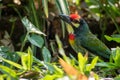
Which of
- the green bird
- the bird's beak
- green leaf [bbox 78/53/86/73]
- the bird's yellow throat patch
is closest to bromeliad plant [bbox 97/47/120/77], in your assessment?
green leaf [bbox 78/53/86/73]

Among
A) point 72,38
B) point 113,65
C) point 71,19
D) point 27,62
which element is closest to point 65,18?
point 71,19

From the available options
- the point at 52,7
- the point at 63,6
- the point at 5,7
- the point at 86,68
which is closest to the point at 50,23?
the point at 52,7

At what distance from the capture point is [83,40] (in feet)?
13.3

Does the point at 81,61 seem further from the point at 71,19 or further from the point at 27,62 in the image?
the point at 71,19

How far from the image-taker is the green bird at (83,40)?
374 centimetres

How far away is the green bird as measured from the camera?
374 cm

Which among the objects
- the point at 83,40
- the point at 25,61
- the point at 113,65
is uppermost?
the point at 25,61

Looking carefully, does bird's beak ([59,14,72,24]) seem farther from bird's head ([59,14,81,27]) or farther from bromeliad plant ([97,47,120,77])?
bromeliad plant ([97,47,120,77])

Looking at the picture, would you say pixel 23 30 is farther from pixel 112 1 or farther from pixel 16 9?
pixel 112 1

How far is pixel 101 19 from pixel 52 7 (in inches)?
22.3

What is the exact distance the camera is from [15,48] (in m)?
Result: 4.84

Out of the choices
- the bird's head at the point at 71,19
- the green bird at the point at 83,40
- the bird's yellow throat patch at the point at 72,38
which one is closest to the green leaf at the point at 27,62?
the green bird at the point at 83,40

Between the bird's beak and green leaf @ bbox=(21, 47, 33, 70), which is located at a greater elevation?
green leaf @ bbox=(21, 47, 33, 70)

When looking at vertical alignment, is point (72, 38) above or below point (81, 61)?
below
